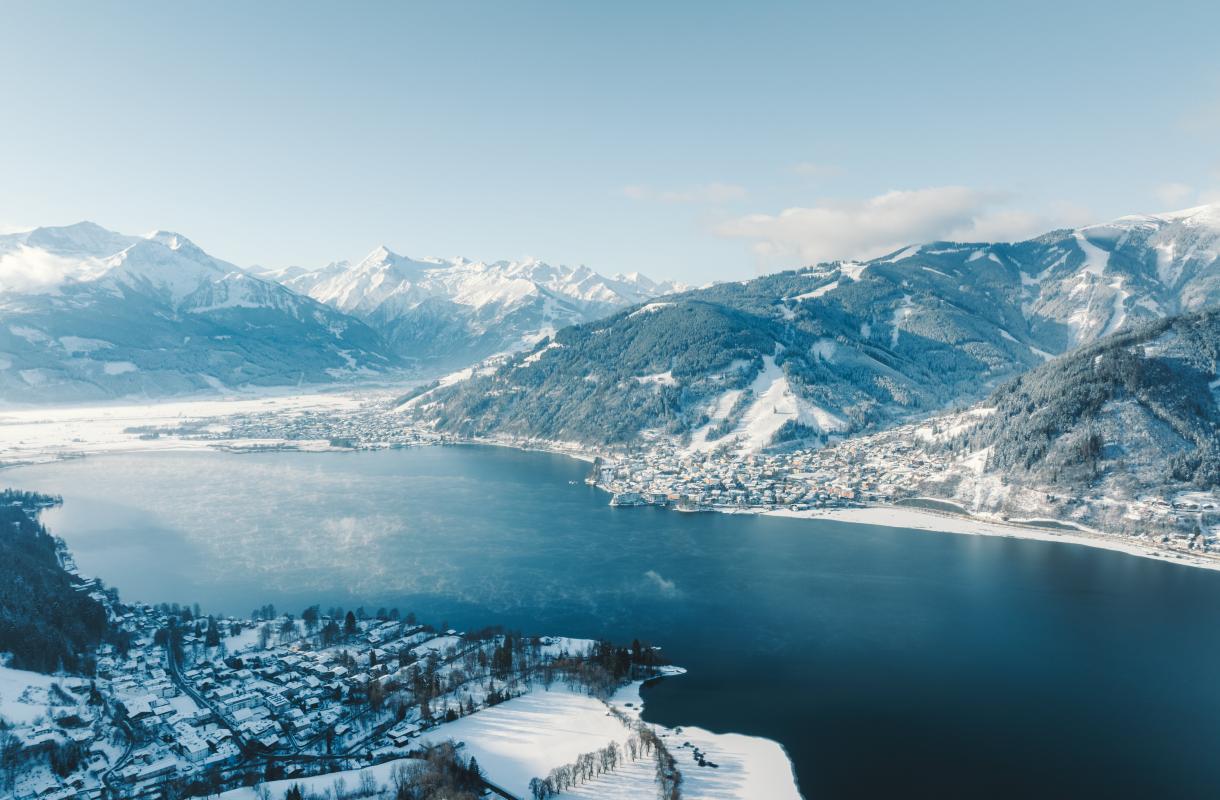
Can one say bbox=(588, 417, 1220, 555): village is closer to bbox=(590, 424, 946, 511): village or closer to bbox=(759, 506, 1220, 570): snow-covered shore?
bbox=(590, 424, 946, 511): village

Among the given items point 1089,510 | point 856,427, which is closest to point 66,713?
point 1089,510

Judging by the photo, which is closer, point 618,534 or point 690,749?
point 690,749

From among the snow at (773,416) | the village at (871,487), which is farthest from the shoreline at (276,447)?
the snow at (773,416)

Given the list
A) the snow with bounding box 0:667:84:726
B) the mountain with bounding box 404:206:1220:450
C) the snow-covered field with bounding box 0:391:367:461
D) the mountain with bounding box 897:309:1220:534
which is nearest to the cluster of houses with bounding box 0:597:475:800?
the snow with bounding box 0:667:84:726

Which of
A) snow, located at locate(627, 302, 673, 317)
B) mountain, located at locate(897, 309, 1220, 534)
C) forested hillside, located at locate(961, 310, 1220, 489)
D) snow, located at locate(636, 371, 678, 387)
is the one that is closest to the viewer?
mountain, located at locate(897, 309, 1220, 534)

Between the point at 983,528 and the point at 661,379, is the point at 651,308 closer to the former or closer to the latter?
the point at 661,379

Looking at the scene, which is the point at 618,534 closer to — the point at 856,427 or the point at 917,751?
the point at 917,751
